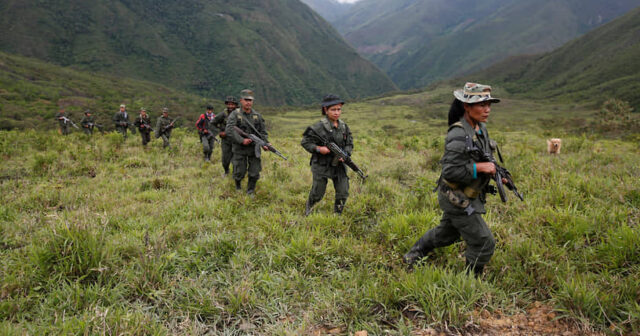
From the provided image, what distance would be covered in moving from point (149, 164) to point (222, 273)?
8093 mm

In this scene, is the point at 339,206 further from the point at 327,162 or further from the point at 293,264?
the point at 293,264

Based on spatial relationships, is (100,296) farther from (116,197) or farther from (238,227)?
(116,197)

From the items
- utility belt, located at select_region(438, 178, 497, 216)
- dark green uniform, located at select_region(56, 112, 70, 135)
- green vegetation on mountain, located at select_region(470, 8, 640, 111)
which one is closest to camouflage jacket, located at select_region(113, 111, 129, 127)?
dark green uniform, located at select_region(56, 112, 70, 135)

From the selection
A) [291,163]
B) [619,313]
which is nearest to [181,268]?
[619,313]

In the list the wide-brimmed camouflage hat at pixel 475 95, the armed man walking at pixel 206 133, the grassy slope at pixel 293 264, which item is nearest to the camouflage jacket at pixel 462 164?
the wide-brimmed camouflage hat at pixel 475 95

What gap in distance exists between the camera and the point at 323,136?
17.2 ft

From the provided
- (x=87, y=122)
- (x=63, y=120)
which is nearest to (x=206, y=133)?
(x=87, y=122)

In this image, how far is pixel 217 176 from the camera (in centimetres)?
892

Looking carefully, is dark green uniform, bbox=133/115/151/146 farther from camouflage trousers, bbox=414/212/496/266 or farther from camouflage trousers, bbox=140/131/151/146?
camouflage trousers, bbox=414/212/496/266

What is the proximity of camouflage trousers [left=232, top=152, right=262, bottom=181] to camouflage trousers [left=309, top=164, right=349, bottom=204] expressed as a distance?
6.79 ft

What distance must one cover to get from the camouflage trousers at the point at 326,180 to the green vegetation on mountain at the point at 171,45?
488ft

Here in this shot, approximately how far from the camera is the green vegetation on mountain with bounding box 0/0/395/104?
130 metres

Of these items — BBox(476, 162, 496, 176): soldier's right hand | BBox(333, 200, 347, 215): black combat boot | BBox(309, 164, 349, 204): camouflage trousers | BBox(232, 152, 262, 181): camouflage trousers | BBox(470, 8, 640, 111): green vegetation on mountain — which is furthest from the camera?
BBox(470, 8, 640, 111): green vegetation on mountain

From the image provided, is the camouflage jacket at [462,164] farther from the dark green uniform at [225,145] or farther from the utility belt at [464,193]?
the dark green uniform at [225,145]
